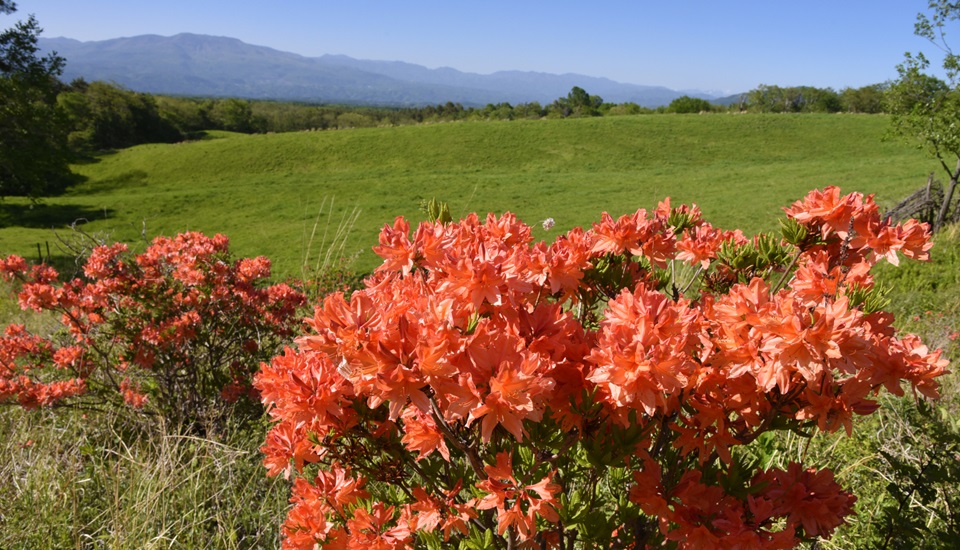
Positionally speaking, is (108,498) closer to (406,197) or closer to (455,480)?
(455,480)

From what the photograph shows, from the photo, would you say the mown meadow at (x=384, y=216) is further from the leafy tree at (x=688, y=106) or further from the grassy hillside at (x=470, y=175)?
the leafy tree at (x=688, y=106)

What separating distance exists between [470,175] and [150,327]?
28313 millimetres

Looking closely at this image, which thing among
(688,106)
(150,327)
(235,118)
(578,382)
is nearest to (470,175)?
(150,327)

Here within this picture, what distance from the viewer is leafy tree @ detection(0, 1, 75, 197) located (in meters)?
14.5

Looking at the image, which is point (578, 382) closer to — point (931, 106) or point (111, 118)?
point (931, 106)

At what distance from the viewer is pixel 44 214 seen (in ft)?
84.4

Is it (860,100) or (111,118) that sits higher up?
(860,100)

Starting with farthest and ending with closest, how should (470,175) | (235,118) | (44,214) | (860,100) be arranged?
(235,118), (860,100), (470,175), (44,214)

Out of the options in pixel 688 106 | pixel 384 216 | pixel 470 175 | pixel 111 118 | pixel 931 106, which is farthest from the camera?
pixel 688 106

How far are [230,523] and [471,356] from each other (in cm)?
239

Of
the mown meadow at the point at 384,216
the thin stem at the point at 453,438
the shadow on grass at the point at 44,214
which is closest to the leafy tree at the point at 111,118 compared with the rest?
the mown meadow at the point at 384,216

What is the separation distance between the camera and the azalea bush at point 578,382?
1.06 m

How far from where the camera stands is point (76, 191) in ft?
104

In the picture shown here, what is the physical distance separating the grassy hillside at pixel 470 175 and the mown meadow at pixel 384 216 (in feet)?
0.55
